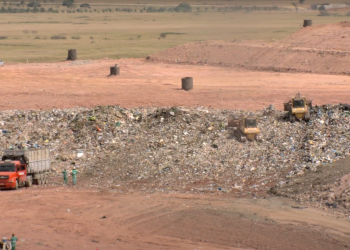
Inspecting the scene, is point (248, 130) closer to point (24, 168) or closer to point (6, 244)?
point (24, 168)

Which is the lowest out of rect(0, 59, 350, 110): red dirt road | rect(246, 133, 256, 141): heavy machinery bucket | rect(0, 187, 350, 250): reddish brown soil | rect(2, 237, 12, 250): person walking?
rect(0, 187, 350, 250): reddish brown soil

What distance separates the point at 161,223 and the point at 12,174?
18.1 ft

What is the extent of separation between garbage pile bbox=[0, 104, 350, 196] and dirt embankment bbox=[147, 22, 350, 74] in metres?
14.0

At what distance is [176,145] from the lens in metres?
21.8

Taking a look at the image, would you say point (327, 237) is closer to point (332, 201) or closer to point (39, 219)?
point (332, 201)

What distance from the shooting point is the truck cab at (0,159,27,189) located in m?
18.2

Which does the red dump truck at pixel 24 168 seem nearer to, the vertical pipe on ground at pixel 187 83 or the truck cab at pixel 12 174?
the truck cab at pixel 12 174

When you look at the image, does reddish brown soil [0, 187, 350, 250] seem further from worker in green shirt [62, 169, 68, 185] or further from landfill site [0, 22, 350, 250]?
worker in green shirt [62, 169, 68, 185]

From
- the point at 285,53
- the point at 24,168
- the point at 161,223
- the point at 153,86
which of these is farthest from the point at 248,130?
the point at 285,53

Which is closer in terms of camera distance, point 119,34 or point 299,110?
point 299,110

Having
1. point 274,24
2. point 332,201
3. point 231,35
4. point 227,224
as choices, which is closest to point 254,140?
point 332,201

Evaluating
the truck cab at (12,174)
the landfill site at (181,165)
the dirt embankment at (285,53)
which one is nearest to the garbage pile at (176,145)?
the landfill site at (181,165)

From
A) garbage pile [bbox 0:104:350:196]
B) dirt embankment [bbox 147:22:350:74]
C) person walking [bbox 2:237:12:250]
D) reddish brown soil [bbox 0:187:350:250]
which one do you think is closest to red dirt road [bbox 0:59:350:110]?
dirt embankment [bbox 147:22:350:74]

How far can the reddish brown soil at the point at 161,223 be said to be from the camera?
46.7 ft
